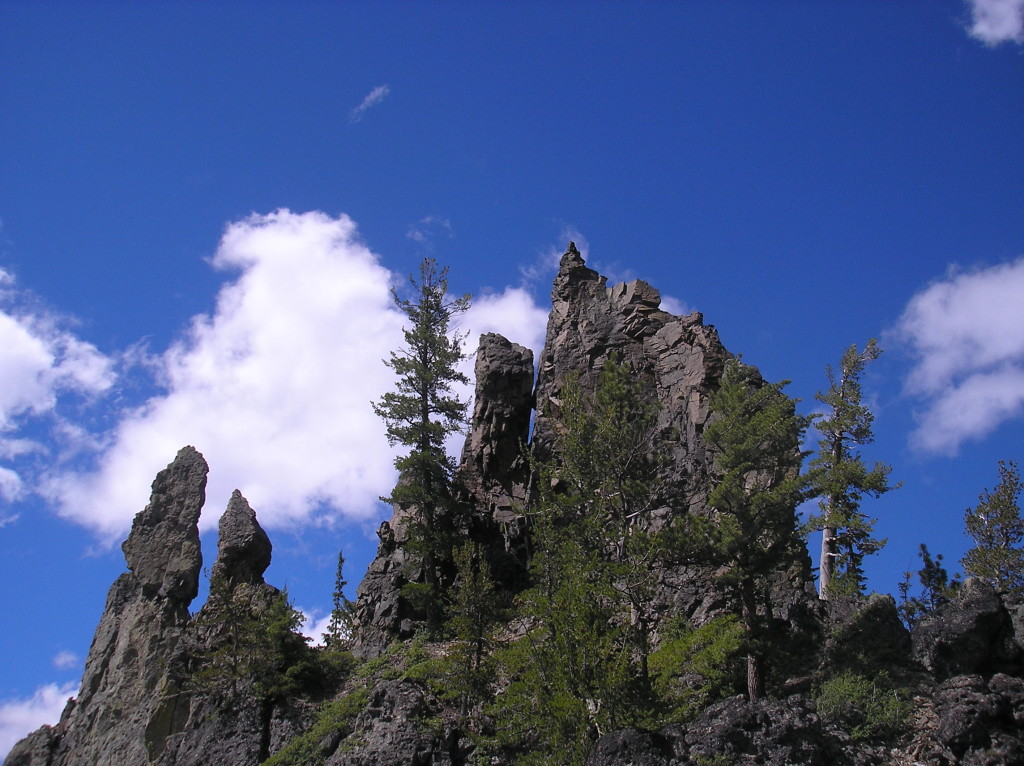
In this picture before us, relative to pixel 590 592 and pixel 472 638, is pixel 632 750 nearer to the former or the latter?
pixel 590 592

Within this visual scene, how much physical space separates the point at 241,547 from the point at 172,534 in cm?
482

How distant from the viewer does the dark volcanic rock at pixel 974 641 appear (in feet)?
80.1

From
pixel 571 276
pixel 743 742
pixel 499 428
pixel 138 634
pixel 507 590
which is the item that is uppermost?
pixel 571 276

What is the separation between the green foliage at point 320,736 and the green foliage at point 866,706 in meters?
16.3

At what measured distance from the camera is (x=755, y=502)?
1086 inches

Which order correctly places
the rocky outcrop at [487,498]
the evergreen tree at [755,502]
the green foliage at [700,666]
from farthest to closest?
the rocky outcrop at [487,498]
the evergreen tree at [755,502]
the green foliage at [700,666]

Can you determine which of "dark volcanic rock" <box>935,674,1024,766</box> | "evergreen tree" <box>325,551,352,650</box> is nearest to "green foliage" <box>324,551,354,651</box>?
"evergreen tree" <box>325,551,352,650</box>

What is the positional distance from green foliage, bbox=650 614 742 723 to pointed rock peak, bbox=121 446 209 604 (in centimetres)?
2594

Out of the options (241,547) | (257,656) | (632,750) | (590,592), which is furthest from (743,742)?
(241,547)

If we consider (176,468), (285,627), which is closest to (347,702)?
(285,627)

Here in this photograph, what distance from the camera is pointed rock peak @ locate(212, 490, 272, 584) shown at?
40969 mm

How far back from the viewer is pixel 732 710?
75.7ft

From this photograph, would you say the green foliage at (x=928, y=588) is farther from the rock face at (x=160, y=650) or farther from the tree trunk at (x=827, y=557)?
the rock face at (x=160, y=650)

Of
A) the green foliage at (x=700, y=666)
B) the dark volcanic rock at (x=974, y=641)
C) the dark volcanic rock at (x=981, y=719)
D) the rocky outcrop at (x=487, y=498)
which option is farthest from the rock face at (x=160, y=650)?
the dark volcanic rock at (x=974, y=641)
